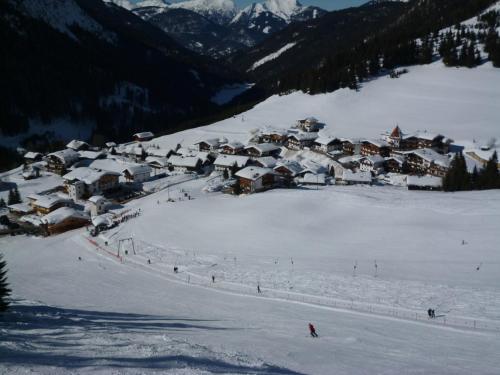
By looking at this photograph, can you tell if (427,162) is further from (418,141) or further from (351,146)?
(351,146)

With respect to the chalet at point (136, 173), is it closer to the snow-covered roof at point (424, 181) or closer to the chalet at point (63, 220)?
the chalet at point (63, 220)

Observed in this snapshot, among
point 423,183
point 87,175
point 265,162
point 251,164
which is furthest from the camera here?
point 251,164

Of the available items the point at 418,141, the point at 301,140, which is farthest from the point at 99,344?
the point at 418,141

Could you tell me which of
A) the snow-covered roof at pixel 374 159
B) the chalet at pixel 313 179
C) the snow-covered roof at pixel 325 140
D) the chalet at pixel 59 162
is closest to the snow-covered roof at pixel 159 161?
the chalet at pixel 59 162

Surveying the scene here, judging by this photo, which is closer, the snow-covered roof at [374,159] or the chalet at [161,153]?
the snow-covered roof at [374,159]

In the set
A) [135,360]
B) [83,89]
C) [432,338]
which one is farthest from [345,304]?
[83,89]
